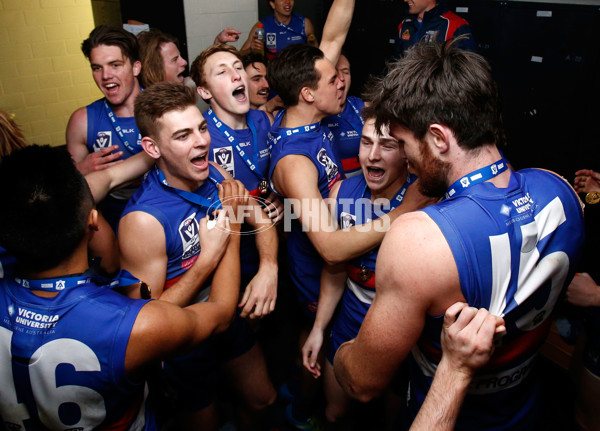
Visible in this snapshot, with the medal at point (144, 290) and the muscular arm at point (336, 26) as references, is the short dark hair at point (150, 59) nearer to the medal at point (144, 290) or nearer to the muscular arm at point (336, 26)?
the muscular arm at point (336, 26)

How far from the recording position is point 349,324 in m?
2.53

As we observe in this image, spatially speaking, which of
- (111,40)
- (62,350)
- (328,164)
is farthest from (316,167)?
(111,40)

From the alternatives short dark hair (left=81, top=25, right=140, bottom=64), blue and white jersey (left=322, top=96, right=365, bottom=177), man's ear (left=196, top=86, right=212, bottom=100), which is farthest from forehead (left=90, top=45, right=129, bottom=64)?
blue and white jersey (left=322, top=96, right=365, bottom=177)

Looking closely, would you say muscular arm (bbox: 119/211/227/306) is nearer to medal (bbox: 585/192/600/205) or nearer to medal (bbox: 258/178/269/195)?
medal (bbox: 258/178/269/195)

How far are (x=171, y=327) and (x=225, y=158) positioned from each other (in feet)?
5.76

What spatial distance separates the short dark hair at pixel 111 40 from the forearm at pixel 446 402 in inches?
134

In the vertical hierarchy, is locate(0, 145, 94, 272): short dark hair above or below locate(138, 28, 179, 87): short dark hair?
below

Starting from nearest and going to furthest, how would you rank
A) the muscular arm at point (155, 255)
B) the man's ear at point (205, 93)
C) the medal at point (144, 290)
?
1. the medal at point (144, 290)
2. the muscular arm at point (155, 255)
3. the man's ear at point (205, 93)

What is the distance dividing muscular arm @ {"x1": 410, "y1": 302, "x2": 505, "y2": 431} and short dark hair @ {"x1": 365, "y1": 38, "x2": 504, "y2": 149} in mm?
589

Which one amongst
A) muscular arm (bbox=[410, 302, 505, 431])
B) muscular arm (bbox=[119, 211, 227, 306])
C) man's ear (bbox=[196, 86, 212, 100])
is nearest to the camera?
muscular arm (bbox=[410, 302, 505, 431])

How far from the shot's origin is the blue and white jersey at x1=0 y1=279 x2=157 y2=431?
150cm

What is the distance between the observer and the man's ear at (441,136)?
1.56 meters

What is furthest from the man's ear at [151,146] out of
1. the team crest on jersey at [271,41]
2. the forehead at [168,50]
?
the team crest on jersey at [271,41]

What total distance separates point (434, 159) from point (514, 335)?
0.70m
